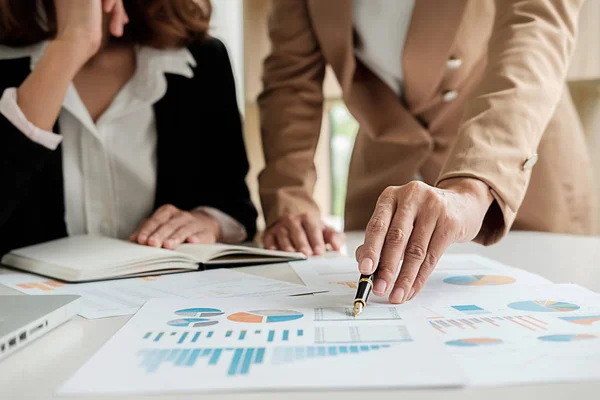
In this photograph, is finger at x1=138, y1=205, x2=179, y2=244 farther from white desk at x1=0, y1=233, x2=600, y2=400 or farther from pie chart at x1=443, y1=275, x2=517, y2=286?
pie chart at x1=443, y1=275, x2=517, y2=286

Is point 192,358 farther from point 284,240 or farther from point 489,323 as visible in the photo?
point 284,240

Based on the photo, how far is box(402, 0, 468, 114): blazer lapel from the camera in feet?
3.83

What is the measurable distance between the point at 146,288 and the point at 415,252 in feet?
1.14

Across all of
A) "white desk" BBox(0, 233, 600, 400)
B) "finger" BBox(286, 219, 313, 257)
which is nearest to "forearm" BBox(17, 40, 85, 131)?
"white desk" BBox(0, 233, 600, 400)

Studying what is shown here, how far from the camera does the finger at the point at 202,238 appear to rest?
1.08m

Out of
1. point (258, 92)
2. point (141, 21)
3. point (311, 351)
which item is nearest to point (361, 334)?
point (311, 351)

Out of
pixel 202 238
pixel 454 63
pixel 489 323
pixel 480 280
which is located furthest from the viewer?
pixel 454 63

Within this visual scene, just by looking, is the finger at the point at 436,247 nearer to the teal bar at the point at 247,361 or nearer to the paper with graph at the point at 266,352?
the paper with graph at the point at 266,352

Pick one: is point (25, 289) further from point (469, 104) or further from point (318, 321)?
point (469, 104)

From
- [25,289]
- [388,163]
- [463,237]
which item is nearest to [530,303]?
[463,237]

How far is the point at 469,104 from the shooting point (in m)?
0.88

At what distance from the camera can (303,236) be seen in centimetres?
105

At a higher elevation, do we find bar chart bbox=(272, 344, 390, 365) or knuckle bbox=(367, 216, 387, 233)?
knuckle bbox=(367, 216, 387, 233)

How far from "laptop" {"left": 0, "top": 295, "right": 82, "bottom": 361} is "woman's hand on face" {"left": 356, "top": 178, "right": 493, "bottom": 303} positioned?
12.3 inches
